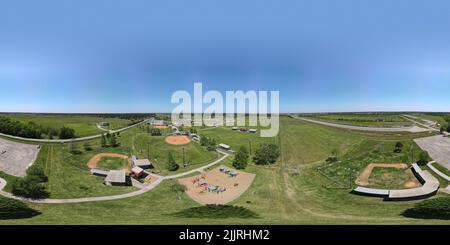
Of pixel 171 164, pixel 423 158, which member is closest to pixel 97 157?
pixel 171 164

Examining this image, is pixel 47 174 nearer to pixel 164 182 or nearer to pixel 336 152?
pixel 164 182

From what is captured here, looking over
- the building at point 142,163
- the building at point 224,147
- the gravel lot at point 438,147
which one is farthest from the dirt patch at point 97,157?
the gravel lot at point 438,147

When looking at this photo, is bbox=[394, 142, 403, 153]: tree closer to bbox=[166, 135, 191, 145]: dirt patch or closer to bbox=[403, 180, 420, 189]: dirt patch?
bbox=[403, 180, 420, 189]: dirt patch

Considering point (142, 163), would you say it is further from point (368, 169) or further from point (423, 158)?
point (423, 158)

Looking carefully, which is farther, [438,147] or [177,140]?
[177,140]

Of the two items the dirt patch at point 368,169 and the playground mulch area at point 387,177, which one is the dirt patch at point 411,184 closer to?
the playground mulch area at point 387,177
